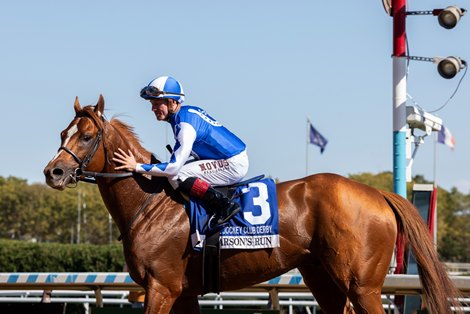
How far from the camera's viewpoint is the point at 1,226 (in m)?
92.1

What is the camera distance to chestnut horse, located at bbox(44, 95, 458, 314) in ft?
22.8

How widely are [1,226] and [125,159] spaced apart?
88208 mm

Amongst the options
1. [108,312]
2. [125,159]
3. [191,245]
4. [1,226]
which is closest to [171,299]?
[191,245]

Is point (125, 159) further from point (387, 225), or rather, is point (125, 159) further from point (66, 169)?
point (387, 225)

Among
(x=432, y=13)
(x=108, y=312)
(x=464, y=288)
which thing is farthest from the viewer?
(x=432, y=13)

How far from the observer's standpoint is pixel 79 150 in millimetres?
7051

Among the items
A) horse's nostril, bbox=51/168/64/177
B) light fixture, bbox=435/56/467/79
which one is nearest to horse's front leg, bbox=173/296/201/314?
horse's nostril, bbox=51/168/64/177

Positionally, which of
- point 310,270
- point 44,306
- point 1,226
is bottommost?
point 1,226

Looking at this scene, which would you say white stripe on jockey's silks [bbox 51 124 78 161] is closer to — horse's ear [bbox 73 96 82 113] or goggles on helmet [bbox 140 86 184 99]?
horse's ear [bbox 73 96 82 113]

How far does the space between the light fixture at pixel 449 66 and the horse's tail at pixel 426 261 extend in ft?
9.74

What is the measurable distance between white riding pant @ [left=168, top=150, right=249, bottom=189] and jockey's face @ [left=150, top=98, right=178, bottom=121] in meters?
0.43

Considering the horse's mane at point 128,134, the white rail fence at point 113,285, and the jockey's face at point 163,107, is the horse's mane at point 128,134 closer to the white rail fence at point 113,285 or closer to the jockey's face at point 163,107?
the jockey's face at point 163,107

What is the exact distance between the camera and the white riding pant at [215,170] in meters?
7.12

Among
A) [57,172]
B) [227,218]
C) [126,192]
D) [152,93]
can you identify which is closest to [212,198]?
[227,218]
